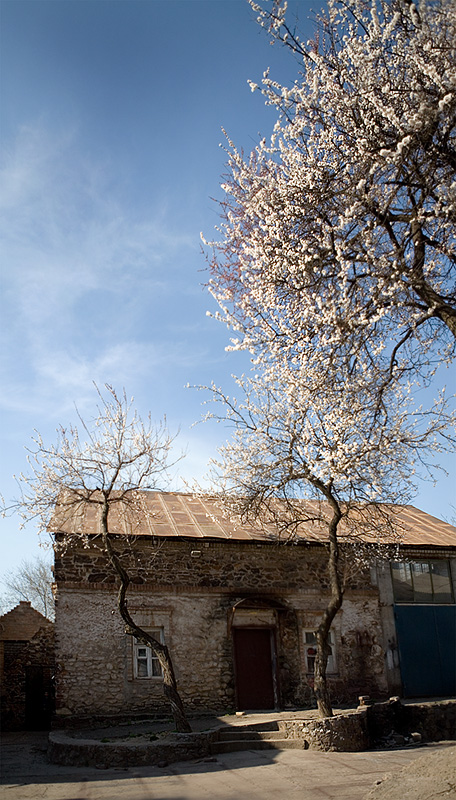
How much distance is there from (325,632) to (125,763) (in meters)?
4.24

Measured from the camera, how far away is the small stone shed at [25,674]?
18.0 metres

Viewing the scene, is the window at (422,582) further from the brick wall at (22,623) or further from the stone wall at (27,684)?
the brick wall at (22,623)

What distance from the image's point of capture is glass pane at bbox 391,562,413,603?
17109mm

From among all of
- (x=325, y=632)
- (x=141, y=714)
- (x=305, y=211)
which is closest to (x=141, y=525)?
(x=141, y=714)

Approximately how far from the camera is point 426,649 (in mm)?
16719

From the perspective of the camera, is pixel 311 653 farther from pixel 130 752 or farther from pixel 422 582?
pixel 130 752

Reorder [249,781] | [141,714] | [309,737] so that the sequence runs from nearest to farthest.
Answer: [249,781]
[309,737]
[141,714]

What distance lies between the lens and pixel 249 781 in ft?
26.0

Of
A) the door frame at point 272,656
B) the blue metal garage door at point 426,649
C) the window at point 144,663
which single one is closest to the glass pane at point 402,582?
the blue metal garage door at point 426,649

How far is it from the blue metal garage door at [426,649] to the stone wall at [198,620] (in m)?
0.76

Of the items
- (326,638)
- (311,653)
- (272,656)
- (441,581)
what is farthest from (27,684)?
(441,581)

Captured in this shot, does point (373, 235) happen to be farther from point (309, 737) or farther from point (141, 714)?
point (141, 714)

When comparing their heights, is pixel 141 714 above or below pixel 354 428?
below

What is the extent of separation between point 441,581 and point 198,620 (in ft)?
23.1
